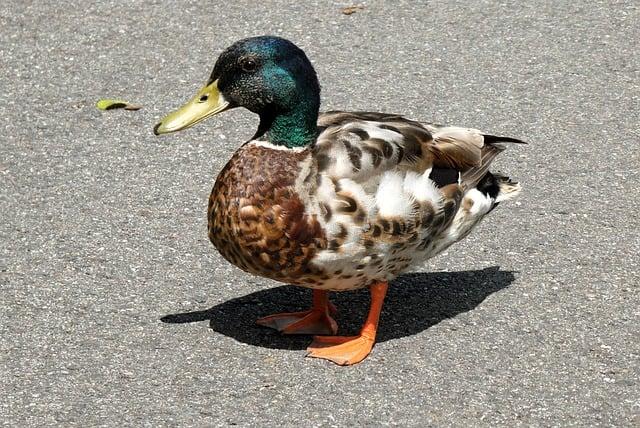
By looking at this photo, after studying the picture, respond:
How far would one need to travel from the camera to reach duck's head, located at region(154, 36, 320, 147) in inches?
187

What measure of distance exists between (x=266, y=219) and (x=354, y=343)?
67 cm

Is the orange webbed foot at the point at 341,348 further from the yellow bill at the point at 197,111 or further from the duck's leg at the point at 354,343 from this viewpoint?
the yellow bill at the point at 197,111

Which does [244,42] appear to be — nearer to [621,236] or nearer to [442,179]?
[442,179]

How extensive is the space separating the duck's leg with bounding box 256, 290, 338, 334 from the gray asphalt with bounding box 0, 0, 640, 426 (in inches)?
2.8

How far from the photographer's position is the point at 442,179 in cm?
501

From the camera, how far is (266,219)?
15.3ft

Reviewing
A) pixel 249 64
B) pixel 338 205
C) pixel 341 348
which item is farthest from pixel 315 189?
pixel 341 348

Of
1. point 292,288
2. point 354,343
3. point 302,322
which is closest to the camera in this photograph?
point 354,343

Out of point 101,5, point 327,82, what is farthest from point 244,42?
point 101,5

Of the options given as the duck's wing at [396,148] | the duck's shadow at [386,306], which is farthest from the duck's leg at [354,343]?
the duck's wing at [396,148]

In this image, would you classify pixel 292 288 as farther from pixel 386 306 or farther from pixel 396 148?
pixel 396 148

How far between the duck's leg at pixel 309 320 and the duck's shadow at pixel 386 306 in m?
0.03

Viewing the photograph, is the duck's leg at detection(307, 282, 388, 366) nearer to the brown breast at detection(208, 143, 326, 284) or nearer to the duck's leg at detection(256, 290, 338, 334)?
the duck's leg at detection(256, 290, 338, 334)

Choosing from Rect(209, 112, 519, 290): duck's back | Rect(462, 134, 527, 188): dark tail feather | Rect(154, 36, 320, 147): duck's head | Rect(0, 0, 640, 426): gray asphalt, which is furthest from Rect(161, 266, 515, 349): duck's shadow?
Rect(154, 36, 320, 147): duck's head
